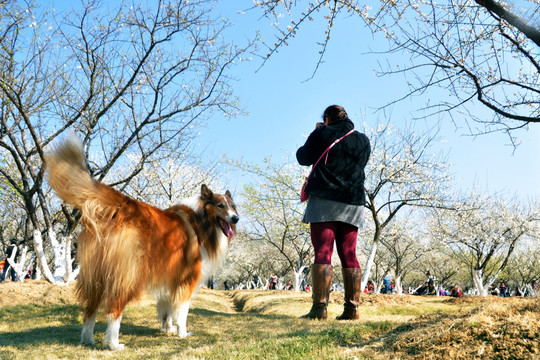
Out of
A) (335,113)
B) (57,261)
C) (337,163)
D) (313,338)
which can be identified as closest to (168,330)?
(313,338)

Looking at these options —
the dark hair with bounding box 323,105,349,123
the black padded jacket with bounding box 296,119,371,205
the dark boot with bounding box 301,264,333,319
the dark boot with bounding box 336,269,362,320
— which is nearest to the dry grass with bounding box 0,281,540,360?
the dark boot with bounding box 301,264,333,319

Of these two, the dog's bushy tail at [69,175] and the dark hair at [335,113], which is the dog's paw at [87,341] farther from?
the dark hair at [335,113]

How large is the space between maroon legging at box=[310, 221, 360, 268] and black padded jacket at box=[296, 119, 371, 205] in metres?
0.36

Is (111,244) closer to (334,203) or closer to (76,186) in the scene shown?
(76,186)

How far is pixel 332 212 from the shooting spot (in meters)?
4.91

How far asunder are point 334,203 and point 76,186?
297cm

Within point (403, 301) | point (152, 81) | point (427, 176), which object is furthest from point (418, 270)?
point (152, 81)

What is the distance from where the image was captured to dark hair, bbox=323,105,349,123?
5.37 metres

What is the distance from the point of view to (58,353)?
3918mm

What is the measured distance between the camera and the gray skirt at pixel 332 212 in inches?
193

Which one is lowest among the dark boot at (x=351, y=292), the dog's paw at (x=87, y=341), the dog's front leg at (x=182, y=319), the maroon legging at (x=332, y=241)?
the dog's paw at (x=87, y=341)

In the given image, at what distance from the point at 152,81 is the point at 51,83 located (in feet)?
9.44

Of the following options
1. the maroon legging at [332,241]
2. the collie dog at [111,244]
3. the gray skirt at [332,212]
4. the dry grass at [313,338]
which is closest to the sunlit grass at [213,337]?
the dry grass at [313,338]

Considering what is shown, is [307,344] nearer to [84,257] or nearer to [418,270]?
[84,257]
